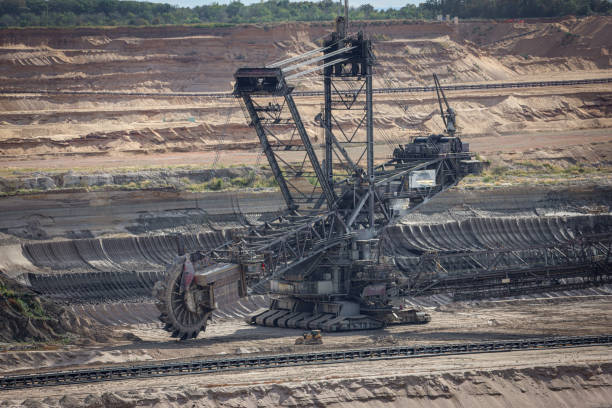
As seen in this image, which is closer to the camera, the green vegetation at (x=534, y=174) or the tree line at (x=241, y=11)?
the green vegetation at (x=534, y=174)

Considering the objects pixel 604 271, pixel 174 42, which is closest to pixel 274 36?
pixel 174 42

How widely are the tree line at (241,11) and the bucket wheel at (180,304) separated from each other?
278ft

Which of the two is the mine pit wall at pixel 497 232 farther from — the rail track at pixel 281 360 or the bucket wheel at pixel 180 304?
the bucket wheel at pixel 180 304

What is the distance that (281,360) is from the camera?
132 ft

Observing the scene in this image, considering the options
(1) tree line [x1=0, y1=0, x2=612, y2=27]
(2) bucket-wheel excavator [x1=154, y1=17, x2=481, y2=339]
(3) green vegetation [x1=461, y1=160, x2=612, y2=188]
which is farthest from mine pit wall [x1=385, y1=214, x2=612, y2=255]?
(1) tree line [x1=0, y1=0, x2=612, y2=27]

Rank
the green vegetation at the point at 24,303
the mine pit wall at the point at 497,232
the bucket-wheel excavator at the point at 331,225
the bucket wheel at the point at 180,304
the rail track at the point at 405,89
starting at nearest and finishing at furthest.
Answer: the bucket wheel at the point at 180,304 < the green vegetation at the point at 24,303 < the bucket-wheel excavator at the point at 331,225 < the mine pit wall at the point at 497,232 < the rail track at the point at 405,89

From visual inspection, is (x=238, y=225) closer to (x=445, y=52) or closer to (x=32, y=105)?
(x=32, y=105)

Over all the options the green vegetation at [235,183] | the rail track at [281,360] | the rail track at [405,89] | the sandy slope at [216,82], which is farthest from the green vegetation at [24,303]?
the rail track at [405,89]

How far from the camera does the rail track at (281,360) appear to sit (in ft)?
A: 122

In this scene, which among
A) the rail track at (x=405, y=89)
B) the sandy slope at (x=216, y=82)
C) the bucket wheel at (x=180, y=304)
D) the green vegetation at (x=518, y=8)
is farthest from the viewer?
the green vegetation at (x=518, y=8)

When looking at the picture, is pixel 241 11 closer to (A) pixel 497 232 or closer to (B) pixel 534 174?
(B) pixel 534 174

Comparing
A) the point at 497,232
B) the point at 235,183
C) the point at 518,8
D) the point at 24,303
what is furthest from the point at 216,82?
the point at 24,303

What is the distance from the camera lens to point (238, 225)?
68750 millimetres

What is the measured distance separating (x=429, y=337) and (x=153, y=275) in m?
18.8
